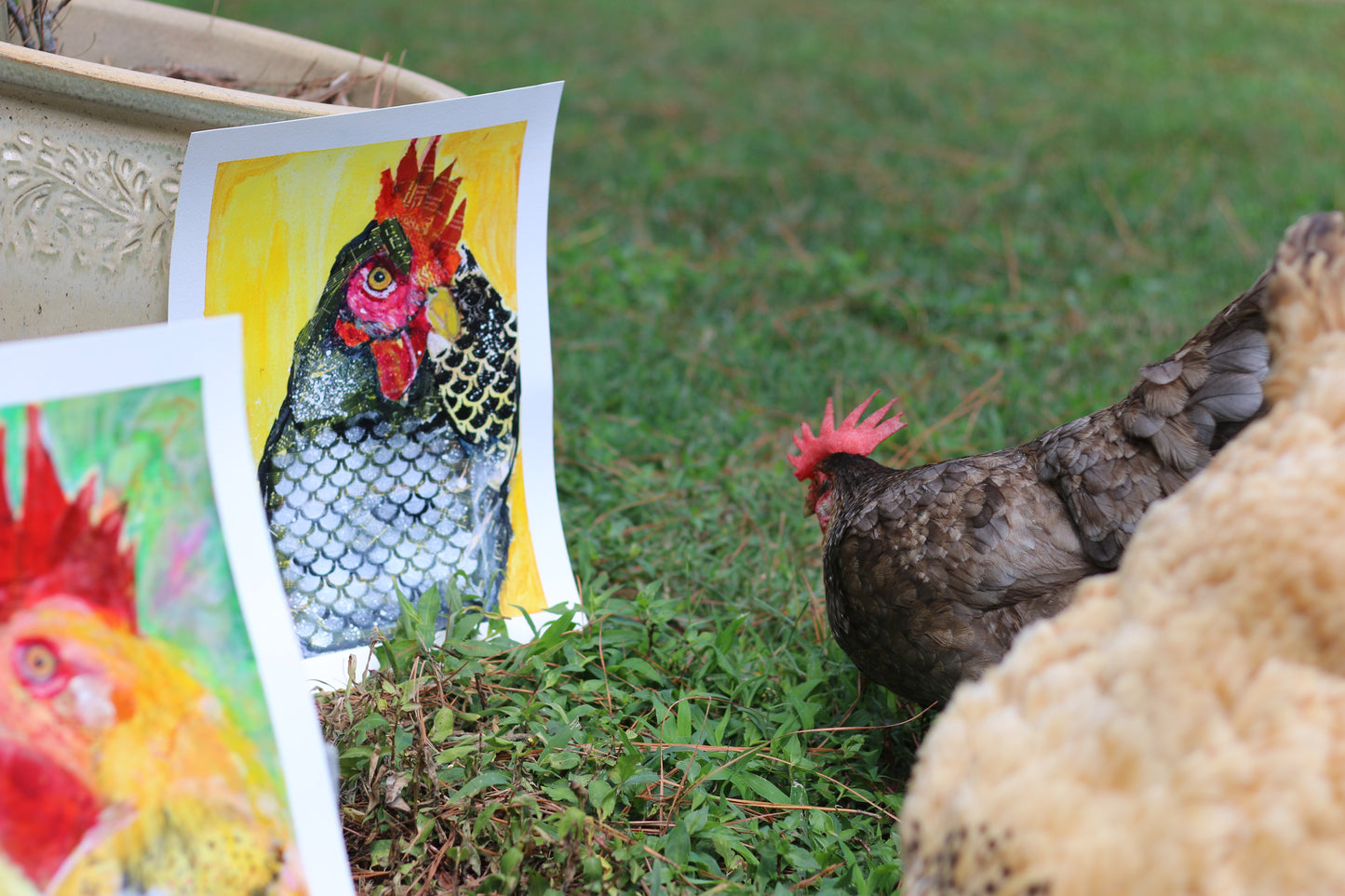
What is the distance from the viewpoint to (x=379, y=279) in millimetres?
2119

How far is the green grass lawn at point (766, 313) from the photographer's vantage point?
184cm

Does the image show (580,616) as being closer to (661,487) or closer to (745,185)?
(661,487)

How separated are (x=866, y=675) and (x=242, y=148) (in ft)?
5.09

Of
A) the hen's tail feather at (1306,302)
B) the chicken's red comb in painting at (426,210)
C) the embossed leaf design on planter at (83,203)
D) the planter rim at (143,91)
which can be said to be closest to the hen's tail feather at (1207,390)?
the hen's tail feather at (1306,302)

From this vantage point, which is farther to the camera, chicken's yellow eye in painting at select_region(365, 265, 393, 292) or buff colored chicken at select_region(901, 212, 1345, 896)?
chicken's yellow eye in painting at select_region(365, 265, 393, 292)

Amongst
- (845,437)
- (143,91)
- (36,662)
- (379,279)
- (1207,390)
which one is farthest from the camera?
(845,437)

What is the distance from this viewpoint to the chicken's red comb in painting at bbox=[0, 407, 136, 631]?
127cm

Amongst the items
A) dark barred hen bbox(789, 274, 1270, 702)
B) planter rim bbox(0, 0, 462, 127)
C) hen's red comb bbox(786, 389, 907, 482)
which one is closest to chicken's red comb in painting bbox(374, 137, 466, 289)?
planter rim bbox(0, 0, 462, 127)

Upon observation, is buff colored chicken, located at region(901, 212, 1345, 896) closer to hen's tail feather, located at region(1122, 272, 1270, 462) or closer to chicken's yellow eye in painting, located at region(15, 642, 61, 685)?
hen's tail feather, located at region(1122, 272, 1270, 462)

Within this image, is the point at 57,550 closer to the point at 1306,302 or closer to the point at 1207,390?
the point at 1306,302

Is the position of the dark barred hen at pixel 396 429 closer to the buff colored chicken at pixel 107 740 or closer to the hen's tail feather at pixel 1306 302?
the buff colored chicken at pixel 107 740

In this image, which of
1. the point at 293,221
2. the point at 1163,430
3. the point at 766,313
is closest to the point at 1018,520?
the point at 1163,430

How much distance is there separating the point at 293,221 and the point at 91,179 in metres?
0.34

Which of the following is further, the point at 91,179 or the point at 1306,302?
the point at 91,179
